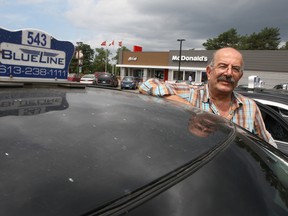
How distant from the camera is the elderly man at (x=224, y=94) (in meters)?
2.32

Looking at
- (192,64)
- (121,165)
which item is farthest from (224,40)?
(121,165)

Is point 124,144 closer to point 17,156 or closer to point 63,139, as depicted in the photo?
point 63,139

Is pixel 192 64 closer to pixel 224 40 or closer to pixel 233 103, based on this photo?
pixel 224 40

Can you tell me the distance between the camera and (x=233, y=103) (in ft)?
7.92

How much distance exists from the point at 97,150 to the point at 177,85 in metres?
1.76

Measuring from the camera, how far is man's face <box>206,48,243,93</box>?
2330 millimetres

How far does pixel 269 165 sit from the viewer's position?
1.28m

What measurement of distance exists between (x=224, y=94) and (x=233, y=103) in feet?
0.40

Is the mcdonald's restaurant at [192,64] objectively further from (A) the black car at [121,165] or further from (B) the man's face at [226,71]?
(A) the black car at [121,165]

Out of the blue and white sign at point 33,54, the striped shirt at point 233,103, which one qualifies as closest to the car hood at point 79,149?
the blue and white sign at point 33,54

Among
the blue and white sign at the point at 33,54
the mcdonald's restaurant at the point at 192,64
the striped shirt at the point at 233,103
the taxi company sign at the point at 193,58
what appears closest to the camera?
the blue and white sign at the point at 33,54

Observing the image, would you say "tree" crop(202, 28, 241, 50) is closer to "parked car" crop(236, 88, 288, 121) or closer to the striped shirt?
"parked car" crop(236, 88, 288, 121)

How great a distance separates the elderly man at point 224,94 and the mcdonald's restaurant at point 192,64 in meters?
32.0

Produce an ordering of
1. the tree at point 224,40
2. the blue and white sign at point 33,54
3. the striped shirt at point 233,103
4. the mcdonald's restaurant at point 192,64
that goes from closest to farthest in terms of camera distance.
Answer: the blue and white sign at point 33,54 < the striped shirt at point 233,103 < the mcdonald's restaurant at point 192,64 < the tree at point 224,40
